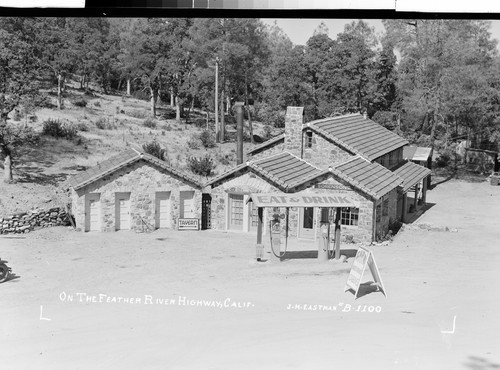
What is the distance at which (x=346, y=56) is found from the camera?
10.1 metres

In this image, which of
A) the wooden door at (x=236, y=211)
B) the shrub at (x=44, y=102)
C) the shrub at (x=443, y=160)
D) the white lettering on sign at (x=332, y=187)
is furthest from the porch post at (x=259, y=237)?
the shrub at (x=44, y=102)

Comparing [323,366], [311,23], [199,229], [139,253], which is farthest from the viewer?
[199,229]

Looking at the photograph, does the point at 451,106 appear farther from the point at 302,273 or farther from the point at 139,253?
the point at 139,253

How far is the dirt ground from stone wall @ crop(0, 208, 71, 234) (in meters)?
0.16

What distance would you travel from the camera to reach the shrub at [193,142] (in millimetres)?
10500

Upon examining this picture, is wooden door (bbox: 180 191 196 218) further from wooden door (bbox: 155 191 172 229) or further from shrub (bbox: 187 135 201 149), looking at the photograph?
shrub (bbox: 187 135 201 149)

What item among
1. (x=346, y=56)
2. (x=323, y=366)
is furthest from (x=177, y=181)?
(x=323, y=366)

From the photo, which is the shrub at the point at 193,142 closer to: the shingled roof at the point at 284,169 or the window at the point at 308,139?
the shingled roof at the point at 284,169

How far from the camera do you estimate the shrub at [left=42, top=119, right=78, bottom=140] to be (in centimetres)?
1023

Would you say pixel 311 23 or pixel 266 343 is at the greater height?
pixel 311 23

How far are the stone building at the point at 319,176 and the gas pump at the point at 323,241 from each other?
0.96ft

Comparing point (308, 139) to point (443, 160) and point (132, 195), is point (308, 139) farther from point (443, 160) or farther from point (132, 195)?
point (132, 195)

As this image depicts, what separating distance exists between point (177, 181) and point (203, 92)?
1.50 metres

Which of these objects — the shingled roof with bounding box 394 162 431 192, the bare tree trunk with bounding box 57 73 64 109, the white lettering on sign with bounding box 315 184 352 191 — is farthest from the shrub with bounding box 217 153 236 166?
the shingled roof with bounding box 394 162 431 192
